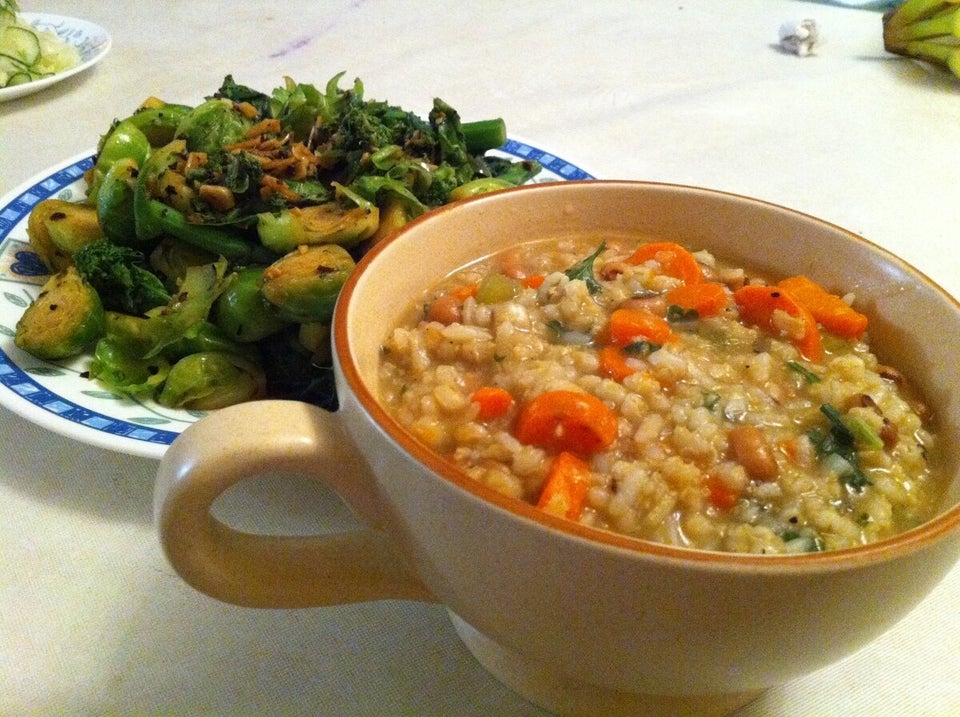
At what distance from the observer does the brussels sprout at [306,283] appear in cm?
165

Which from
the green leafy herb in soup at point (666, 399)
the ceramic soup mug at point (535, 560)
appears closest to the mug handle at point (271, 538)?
the ceramic soup mug at point (535, 560)

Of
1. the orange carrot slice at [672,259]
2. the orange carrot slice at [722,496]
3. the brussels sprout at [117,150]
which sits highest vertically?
the orange carrot slice at [672,259]

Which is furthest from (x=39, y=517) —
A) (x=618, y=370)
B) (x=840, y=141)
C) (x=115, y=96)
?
(x=840, y=141)

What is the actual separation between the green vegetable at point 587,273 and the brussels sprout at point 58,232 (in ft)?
4.21

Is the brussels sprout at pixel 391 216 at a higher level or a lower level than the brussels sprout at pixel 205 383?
higher

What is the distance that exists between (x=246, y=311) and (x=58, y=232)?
581mm

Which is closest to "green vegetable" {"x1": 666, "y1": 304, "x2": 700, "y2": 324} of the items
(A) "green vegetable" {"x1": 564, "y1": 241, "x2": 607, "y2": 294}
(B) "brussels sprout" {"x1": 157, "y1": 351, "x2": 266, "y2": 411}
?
(A) "green vegetable" {"x1": 564, "y1": 241, "x2": 607, "y2": 294}

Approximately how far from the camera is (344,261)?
172 cm

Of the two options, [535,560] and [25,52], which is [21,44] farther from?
[535,560]

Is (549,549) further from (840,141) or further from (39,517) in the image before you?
(840,141)

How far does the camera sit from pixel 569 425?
1.02 m

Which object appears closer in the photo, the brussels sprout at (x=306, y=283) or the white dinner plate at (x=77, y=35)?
the brussels sprout at (x=306, y=283)

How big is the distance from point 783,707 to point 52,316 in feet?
5.12

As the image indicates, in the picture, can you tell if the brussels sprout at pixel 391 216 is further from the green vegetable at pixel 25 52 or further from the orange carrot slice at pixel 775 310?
the green vegetable at pixel 25 52
